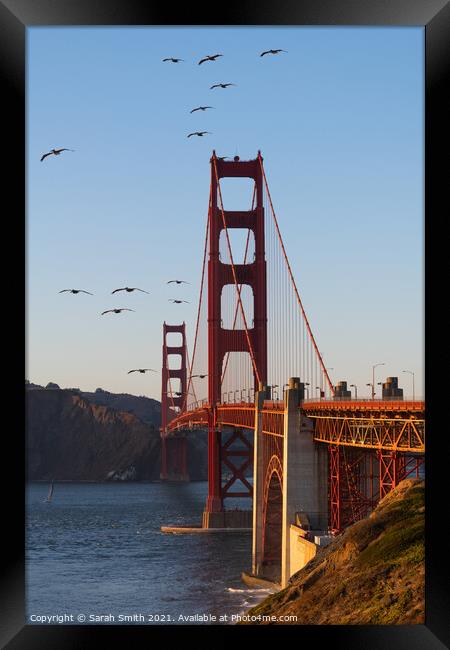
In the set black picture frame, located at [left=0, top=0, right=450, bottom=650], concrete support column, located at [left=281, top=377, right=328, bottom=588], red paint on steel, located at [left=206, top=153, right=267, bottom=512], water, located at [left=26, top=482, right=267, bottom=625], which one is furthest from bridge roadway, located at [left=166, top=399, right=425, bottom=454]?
red paint on steel, located at [left=206, top=153, right=267, bottom=512]

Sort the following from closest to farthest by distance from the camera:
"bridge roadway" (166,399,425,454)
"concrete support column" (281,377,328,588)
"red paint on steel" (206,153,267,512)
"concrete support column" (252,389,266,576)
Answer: "bridge roadway" (166,399,425,454) → "concrete support column" (281,377,328,588) → "concrete support column" (252,389,266,576) → "red paint on steel" (206,153,267,512)

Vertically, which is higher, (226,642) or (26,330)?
(26,330)

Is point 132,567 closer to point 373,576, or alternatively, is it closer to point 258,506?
point 258,506

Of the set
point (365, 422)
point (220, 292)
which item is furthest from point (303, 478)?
point (220, 292)

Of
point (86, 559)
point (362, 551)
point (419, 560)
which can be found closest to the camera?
point (419, 560)

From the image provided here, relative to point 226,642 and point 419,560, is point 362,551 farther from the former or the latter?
point 226,642

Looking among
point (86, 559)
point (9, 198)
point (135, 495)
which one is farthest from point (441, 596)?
point (135, 495)

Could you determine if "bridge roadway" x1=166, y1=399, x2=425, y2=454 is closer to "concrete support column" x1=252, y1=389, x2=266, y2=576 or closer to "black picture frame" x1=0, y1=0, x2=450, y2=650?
"concrete support column" x1=252, y1=389, x2=266, y2=576
